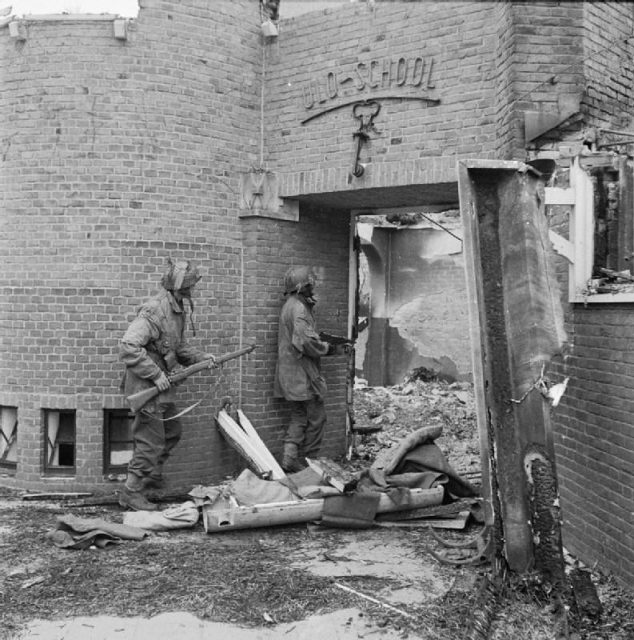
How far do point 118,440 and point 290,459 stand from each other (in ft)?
6.07

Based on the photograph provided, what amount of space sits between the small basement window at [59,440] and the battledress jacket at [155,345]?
115cm

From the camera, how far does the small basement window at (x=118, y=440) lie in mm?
7785

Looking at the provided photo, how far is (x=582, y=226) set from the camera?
18.4 ft

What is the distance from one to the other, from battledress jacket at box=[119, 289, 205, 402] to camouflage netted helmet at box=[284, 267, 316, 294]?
1383 mm

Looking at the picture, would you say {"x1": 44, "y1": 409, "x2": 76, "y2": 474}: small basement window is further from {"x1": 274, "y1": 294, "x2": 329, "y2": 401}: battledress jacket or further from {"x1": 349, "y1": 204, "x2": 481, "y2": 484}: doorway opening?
{"x1": 349, "y1": 204, "x2": 481, "y2": 484}: doorway opening

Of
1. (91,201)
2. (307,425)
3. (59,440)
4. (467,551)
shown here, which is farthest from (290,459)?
(91,201)

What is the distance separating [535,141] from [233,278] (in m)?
3.49

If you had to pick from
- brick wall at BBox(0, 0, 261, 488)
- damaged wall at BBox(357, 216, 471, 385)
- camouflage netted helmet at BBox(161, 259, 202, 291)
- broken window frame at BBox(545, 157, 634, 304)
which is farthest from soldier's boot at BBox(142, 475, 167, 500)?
damaged wall at BBox(357, 216, 471, 385)

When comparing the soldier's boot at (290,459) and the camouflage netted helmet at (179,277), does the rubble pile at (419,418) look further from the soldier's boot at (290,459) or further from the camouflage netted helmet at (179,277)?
the camouflage netted helmet at (179,277)

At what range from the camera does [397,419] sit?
12180 millimetres

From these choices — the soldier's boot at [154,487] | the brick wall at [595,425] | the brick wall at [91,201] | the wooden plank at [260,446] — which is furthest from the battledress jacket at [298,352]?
the brick wall at [595,425]

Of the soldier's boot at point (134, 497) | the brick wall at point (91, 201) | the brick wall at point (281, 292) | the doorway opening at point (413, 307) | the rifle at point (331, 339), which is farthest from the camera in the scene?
the doorway opening at point (413, 307)

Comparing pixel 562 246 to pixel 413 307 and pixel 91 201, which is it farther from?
pixel 413 307

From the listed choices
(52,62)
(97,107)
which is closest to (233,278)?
(97,107)
